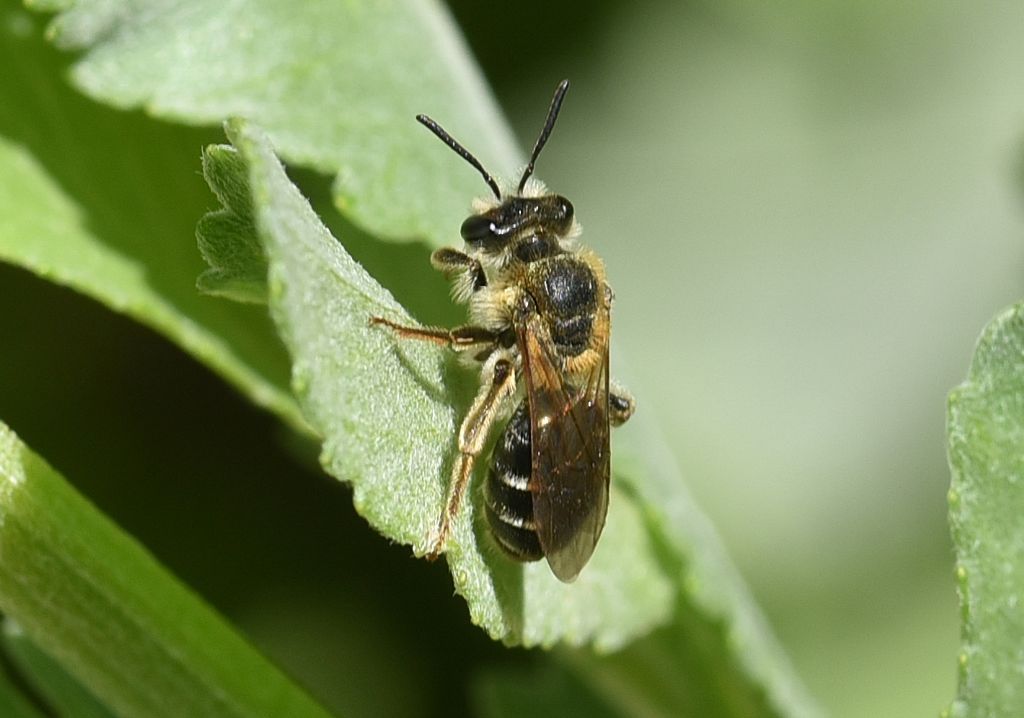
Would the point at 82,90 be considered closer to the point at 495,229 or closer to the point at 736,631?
the point at 495,229

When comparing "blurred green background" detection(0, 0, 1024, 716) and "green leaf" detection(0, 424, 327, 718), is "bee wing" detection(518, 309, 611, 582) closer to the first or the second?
A: "green leaf" detection(0, 424, 327, 718)

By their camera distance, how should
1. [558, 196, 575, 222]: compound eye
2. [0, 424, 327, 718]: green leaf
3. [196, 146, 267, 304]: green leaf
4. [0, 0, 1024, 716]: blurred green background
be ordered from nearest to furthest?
[196, 146, 267, 304]: green leaf
[0, 424, 327, 718]: green leaf
[558, 196, 575, 222]: compound eye
[0, 0, 1024, 716]: blurred green background

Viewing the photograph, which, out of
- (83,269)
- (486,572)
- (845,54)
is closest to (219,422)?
(83,269)

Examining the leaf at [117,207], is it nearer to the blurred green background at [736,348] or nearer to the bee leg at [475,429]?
the bee leg at [475,429]

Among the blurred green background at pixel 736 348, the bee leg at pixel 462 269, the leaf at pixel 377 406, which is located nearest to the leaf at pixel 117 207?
the bee leg at pixel 462 269

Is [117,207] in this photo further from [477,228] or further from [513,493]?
[513,493]

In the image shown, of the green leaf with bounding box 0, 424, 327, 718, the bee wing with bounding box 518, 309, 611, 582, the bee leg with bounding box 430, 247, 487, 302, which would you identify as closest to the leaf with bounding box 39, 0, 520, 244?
the bee leg with bounding box 430, 247, 487, 302
